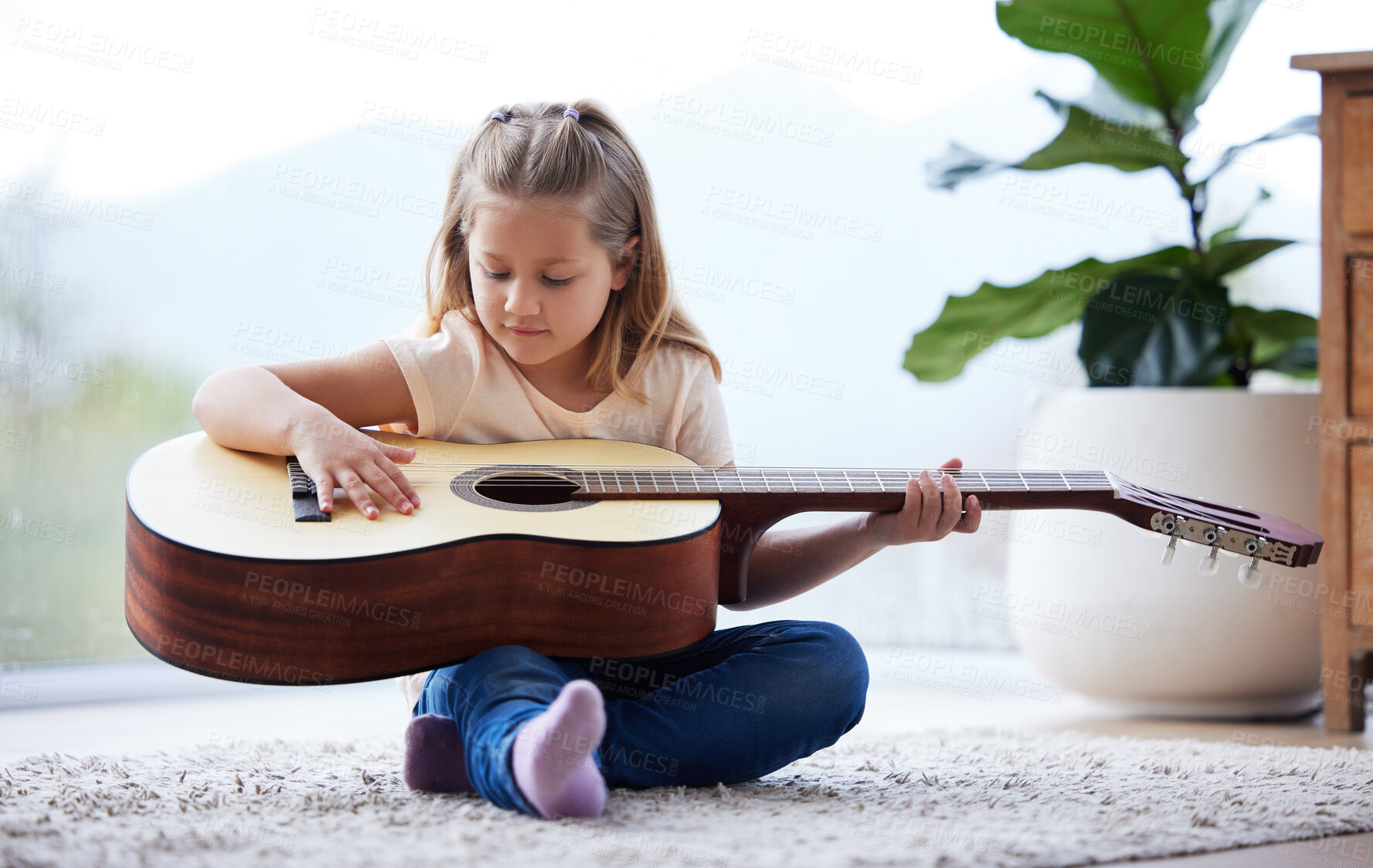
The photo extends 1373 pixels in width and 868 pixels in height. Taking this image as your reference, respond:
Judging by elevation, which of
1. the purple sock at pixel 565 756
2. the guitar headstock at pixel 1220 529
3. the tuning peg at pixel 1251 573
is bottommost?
the purple sock at pixel 565 756

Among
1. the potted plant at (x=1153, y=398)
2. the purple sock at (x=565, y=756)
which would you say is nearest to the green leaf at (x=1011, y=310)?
the potted plant at (x=1153, y=398)

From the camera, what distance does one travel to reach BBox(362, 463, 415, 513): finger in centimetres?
102

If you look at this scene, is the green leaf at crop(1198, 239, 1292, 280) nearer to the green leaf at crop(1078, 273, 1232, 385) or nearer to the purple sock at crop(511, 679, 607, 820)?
the green leaf at crop(1078, 273, 1232, 385)

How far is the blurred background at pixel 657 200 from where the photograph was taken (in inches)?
→ 67.6

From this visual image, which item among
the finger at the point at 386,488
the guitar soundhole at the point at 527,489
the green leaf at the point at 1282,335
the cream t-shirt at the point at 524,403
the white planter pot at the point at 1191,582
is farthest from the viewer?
the green leaf at the point at 1282,335

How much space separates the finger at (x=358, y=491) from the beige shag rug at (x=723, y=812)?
26cm

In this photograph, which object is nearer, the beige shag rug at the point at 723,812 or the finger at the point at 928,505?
the beige shag rug at the point at 723,812

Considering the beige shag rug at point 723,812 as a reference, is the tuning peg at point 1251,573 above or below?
above

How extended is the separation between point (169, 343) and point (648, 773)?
121 centimetres

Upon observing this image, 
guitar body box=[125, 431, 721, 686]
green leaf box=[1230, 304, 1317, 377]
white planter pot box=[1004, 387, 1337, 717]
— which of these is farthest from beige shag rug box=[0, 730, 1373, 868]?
green leaf box=[1230, 304, 1317, 377]

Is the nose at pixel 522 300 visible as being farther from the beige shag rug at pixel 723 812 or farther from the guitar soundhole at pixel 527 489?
the beige shag rug at pixel 723 812

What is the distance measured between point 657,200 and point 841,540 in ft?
2.15

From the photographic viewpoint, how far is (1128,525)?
169 cm

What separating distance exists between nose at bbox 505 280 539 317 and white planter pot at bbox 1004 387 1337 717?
0.98 metres
